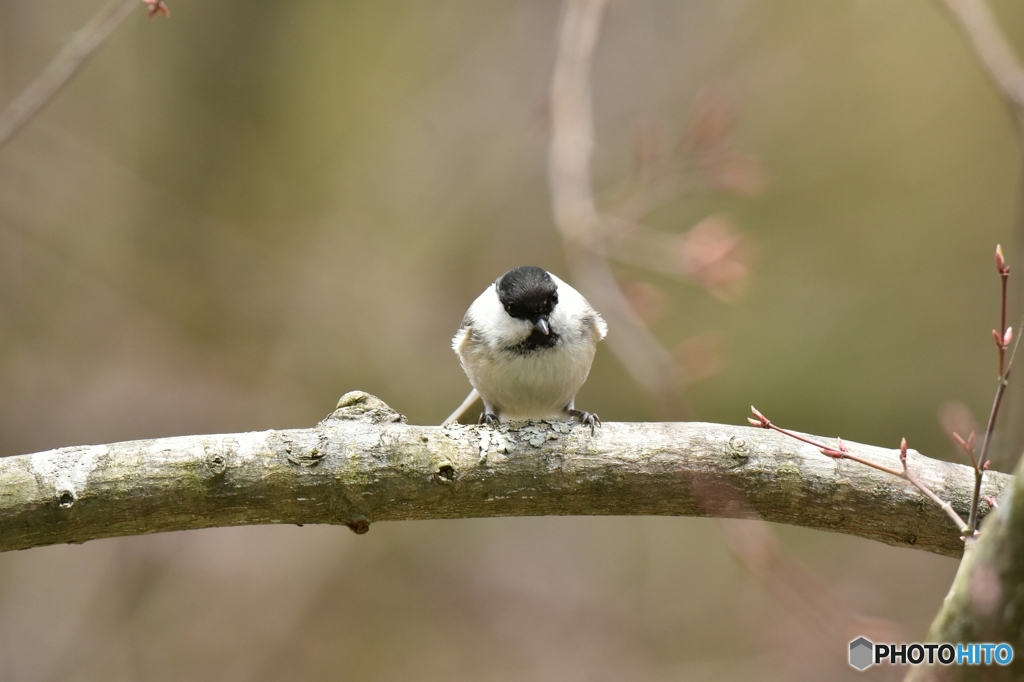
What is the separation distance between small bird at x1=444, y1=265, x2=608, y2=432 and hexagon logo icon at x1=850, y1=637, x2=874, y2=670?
1.14 meters

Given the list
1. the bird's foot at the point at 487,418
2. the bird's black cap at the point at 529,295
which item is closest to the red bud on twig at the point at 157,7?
the bird's black cap at the point at 529,295

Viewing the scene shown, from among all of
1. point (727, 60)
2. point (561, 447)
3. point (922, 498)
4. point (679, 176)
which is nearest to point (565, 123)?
point (679, 176)

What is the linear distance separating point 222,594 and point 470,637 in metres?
1.63

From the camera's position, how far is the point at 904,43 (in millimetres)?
6000

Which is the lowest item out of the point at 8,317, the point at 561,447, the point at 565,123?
the point at 561,447

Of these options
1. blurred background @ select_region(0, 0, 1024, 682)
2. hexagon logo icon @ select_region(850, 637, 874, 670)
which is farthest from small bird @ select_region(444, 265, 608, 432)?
blurred background @ select_region(0, 0, 1024, 682)

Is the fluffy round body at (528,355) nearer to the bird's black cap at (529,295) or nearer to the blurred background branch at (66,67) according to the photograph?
the bird's black cap at (529,295)

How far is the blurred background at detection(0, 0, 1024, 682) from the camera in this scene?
5.02m

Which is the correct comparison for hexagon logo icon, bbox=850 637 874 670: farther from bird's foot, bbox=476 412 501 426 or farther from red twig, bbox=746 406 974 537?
bird's foot, bbox=476 412 501 426

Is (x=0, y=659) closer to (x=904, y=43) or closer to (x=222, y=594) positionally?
(x=222, y=594)

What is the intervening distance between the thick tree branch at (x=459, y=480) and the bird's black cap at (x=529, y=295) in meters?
0.80

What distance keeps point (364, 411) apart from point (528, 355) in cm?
84

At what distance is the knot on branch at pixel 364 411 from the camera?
7.32 feet

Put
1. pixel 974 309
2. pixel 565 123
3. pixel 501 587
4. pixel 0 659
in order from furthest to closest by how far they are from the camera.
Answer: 1. pixel 974 309
2. pixel 501 587
3. pixel 0 659
4. pixel 565 123
